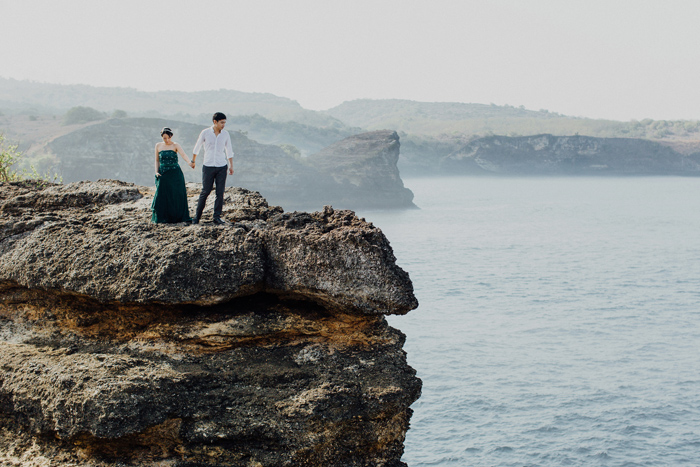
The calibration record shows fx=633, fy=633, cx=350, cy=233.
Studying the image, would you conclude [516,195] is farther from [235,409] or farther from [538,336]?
[235,409]

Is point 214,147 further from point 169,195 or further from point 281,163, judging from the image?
point 281,163

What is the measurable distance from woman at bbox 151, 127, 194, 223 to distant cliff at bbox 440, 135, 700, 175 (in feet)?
529

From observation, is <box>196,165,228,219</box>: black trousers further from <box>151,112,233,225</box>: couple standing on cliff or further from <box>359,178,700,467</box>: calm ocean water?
<box>359,178,700,467</box>: calm ocean water

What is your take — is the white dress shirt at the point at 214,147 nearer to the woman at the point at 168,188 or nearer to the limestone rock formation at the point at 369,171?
the woman at the point at 168,188

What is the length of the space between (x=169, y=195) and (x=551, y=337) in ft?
153

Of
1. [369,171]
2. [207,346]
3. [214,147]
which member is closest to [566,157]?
[369,171]

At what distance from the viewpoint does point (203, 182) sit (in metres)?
9.46

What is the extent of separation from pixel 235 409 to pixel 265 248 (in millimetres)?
2178

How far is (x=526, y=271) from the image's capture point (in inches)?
2931

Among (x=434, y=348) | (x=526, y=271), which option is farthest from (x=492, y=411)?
(x=526, y=271)

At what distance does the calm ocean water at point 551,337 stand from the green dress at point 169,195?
2365 centimetres

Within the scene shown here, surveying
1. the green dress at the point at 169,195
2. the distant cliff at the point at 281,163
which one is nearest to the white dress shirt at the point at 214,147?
the green dress at the point at 169,195

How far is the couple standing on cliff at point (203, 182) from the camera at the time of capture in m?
9.36

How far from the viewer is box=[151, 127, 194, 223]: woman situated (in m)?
9.36
